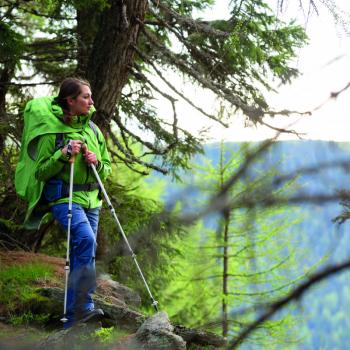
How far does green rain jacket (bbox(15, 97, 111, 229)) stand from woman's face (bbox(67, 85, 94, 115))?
0.20 feet

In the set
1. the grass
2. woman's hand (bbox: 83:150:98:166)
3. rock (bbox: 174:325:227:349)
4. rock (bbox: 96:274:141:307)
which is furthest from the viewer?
rock (bbox: 96:274:141:307)

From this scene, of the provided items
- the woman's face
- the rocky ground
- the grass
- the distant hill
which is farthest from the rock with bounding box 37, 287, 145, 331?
the distant hill

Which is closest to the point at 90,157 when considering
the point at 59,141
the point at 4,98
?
the point at 59,141

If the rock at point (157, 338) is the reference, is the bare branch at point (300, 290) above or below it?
above

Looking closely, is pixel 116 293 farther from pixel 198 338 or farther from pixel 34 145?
pixel 34 145

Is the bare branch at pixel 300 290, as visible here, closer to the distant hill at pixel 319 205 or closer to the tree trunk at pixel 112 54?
the distant hill at pixel 319 205

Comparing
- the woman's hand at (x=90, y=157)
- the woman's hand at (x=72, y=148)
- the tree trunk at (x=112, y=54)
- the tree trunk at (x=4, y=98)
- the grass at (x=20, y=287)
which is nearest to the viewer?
the woman's hand at (x=72, y=148)

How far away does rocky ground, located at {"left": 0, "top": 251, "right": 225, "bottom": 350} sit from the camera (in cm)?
457

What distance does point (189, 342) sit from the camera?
18.9ft

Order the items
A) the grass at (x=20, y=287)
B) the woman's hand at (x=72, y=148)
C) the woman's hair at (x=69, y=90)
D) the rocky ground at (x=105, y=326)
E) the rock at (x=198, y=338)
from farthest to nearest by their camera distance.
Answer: the grass at (x=20, y=287) → the rock at (x=198, y=338) → the woman's hair at (x=69, y=90) → the woman's hand at (x=72, y=148) → the rocky ground at (x=105, y=326)

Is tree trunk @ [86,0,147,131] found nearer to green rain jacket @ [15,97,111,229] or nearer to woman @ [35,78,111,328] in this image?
green rain jacket @ [15,97,111,229]

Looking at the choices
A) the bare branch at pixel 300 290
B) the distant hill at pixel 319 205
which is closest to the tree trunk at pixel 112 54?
the distant hill at pixel 319 205

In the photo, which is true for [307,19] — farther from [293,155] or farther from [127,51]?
[127,51]

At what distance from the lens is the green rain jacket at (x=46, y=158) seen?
16.8 feet
